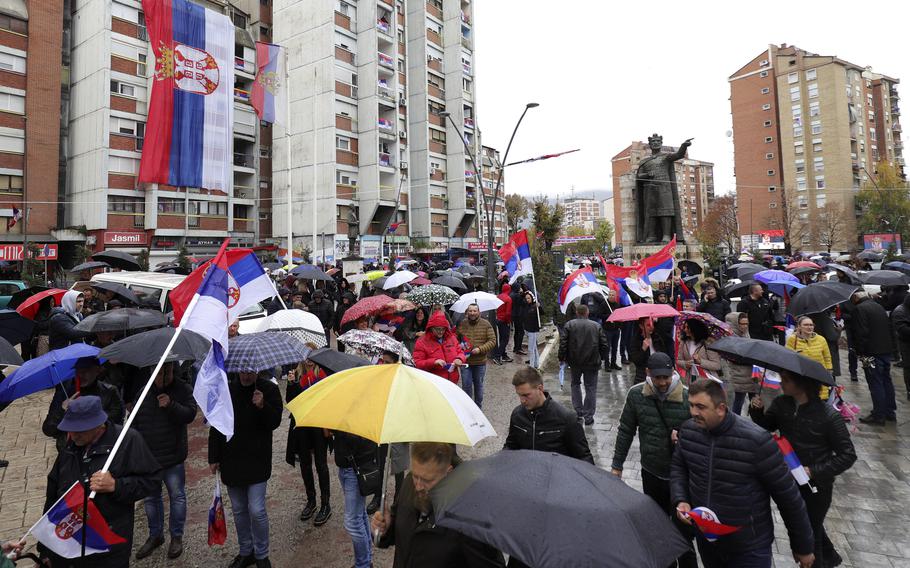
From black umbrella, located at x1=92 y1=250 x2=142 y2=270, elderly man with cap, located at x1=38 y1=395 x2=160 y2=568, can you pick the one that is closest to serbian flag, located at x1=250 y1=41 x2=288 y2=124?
black umbrella, located at x1=92 y1=250 x2=142 y2=270

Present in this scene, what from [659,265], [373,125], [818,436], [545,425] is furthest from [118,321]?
[373,125]

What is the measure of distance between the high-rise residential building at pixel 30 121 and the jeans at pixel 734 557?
111 feet

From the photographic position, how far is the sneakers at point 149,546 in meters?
4.23

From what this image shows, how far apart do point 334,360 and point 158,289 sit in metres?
8.62

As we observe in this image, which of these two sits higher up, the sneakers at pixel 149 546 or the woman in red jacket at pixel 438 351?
the woman in red jacket at pixel 438 351

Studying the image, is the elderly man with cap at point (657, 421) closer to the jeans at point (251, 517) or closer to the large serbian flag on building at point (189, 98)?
the jeans at point (251, 517)

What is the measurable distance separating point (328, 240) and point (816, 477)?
37610 mm

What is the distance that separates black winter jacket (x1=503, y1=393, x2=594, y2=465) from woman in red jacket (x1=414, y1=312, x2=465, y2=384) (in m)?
2.53

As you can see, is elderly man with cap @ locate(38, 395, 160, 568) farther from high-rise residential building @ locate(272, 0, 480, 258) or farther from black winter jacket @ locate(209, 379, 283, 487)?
high-rise residential building @ locate(272, 0, 480, 258)

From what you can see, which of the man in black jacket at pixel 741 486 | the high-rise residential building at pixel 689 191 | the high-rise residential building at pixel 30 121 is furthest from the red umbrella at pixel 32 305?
the high-rise residential building at pixel 689 191

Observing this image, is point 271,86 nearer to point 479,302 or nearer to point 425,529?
point 479,302

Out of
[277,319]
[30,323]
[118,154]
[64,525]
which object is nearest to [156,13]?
[118,154]

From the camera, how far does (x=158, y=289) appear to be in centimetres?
1084

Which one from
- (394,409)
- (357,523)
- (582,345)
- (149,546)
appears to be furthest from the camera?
(582,345)
